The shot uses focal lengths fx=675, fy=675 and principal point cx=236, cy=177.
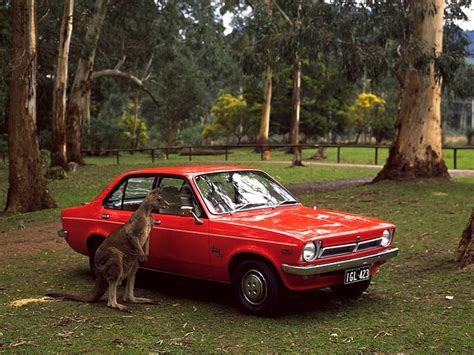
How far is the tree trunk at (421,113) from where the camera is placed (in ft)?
58.7

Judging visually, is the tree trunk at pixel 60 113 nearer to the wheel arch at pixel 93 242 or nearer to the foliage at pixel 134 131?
the wheel arch at pixel 93 242

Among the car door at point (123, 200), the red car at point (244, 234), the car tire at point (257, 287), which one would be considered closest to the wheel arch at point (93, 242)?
the red car at point (244, 234)

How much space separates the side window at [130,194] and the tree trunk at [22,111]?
8107 mm

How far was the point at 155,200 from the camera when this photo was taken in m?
6.93

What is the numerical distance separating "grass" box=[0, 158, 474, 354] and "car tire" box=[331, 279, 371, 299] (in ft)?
0.31

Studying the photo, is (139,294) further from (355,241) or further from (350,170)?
(350,170)

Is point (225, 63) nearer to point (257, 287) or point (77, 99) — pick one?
point (77, 99)

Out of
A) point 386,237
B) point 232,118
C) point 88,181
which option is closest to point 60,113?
point 88,181

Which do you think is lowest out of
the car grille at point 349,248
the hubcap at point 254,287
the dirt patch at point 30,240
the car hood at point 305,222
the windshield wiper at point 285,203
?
the dirt patch at point 30,240

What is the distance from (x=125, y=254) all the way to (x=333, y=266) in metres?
2.12

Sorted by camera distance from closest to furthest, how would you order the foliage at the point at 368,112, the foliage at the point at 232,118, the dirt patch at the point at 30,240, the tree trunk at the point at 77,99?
the dirt patch at the point at 30,240
the tree trunk at the point at 77,99
the foliage at the point at 368,112
the foliage at the point at 232,118

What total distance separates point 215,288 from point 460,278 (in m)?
2.78

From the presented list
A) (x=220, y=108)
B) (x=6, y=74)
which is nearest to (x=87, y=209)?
(x=6, y=74)

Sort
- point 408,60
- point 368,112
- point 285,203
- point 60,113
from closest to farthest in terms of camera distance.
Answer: point 285,203 → point 408,60 → point 60,113 → point 368,112
